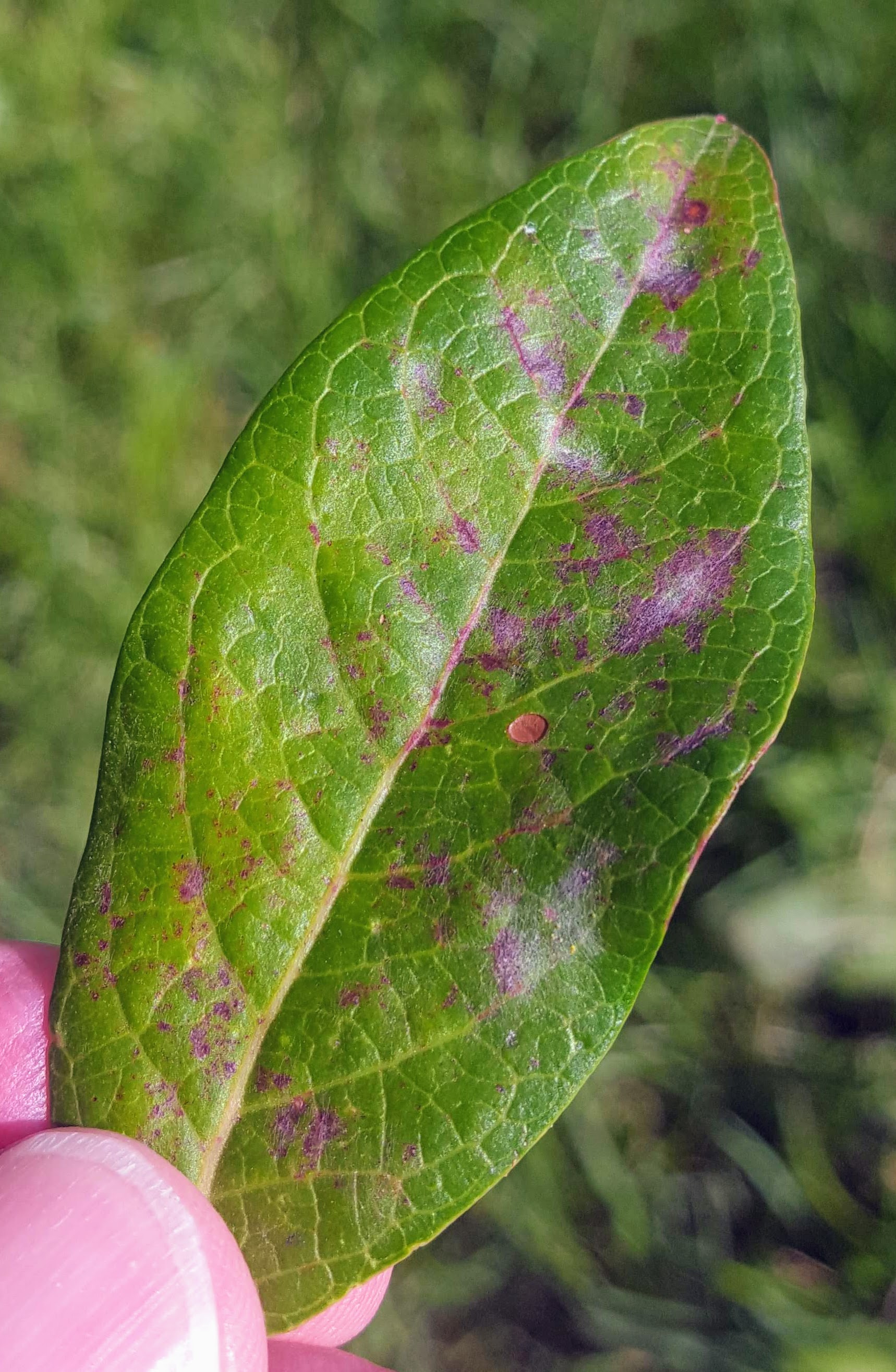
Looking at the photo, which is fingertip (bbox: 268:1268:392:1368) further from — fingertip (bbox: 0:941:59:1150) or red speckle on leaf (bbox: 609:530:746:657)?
red speckle on leaf (bbox: 609:530:746:657)

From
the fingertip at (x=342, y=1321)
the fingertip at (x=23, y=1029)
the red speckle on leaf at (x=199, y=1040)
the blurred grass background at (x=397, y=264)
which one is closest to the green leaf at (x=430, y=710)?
the red speckle on leaf at (x=199, y=1040)

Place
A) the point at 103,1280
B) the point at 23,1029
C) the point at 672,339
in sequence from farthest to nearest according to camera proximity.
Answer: the point at 23,1029 < the point at 103,1280 < the point at 672,339

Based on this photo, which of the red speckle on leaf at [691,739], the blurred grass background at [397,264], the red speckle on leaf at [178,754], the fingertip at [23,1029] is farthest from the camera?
the blurred grass background at [397,264]

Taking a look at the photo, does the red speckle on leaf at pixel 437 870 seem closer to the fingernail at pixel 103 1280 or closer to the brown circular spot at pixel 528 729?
the brown circular spot at pixel 528 729

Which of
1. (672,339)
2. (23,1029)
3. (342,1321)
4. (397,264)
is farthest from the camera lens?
(397,264)

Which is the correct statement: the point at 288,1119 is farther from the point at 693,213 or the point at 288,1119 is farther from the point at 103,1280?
the point at 693,213

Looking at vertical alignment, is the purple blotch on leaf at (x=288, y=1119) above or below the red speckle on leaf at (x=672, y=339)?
below

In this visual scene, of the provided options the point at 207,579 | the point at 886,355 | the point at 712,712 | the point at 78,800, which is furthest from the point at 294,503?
the point at 886,355

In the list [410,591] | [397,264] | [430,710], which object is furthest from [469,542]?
[397,264]

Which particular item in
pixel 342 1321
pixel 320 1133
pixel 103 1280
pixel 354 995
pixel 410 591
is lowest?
pixel 342 1321
